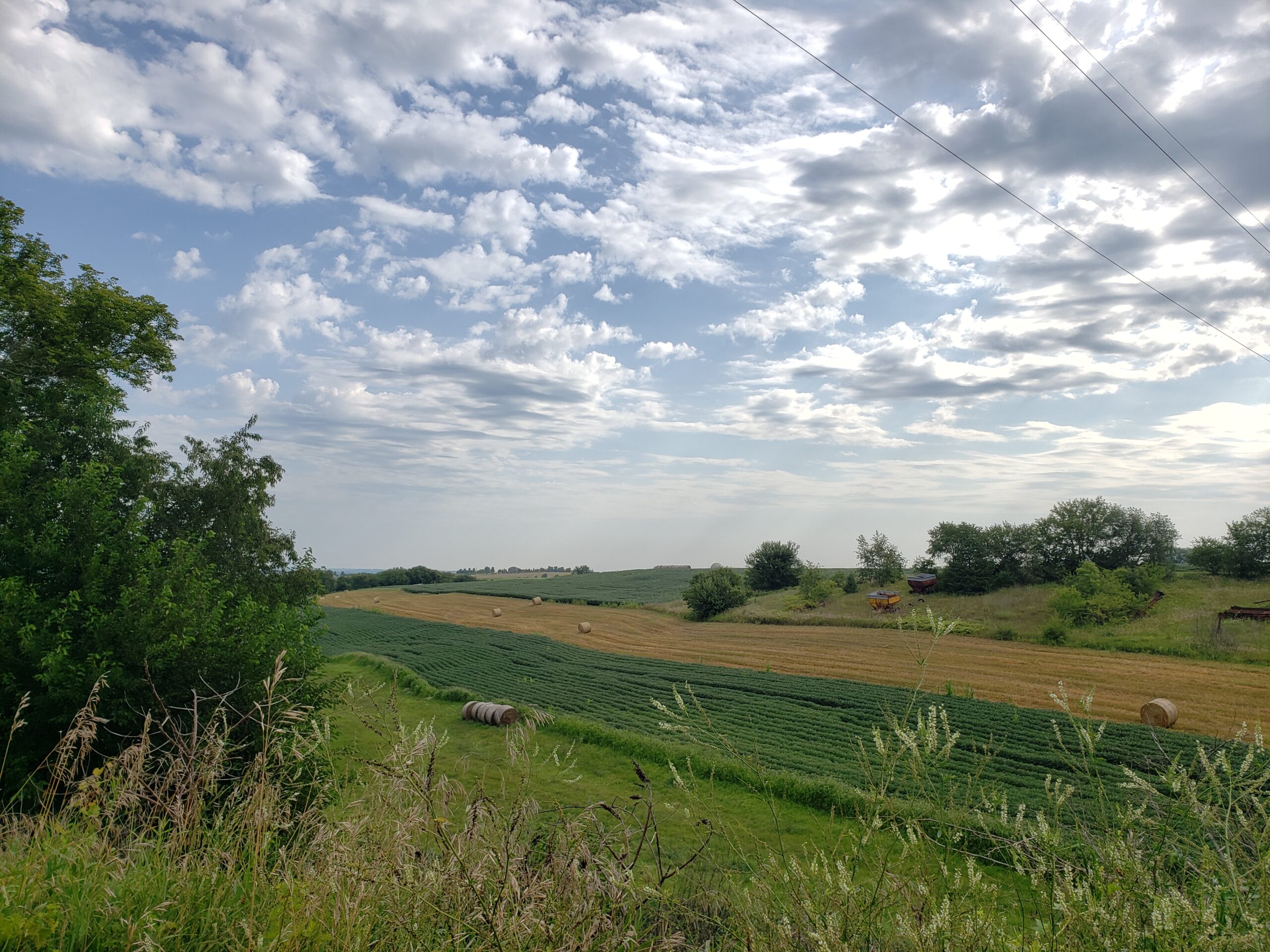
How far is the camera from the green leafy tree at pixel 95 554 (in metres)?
11.5

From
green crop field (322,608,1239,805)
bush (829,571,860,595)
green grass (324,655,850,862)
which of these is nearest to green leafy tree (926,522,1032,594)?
bush (829,571,860,595)

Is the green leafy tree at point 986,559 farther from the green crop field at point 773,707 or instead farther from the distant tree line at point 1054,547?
the green crop field at point 773,707

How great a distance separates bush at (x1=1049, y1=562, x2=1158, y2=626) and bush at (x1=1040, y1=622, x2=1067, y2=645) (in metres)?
0.99

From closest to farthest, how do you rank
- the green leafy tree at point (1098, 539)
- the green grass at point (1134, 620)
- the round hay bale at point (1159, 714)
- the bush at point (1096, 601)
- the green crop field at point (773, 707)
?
the green crop field at point (773, 707) → the round hay bale at point (1159, 714) → the green grass at point (1134, 620) → the bush at point (1096, 601) → the green leafy tree at point (1098, 539)

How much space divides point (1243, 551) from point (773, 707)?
33.5 metres

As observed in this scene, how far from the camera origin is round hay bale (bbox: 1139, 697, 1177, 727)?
819 inches

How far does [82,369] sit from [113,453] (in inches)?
198

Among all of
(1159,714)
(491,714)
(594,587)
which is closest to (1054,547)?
(1159,714)

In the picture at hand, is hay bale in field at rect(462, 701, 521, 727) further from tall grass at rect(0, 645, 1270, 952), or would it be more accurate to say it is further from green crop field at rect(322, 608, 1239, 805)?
tall grass at rect(0, 645, 1270, 952)

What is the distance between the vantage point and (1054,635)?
3509 cm

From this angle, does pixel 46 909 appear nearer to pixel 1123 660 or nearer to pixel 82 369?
pixel 82 369

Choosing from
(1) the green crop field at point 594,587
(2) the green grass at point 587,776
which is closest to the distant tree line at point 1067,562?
(1) the green crop field at point 594,587

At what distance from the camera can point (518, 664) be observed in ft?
116

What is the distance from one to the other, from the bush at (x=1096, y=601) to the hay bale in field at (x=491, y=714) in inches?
1172
